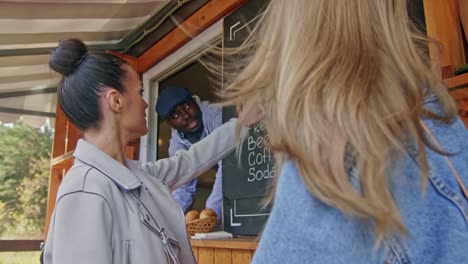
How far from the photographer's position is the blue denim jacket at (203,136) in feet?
6.87

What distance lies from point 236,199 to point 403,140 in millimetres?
1315

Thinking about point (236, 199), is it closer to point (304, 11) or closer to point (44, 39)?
point (304, 11)

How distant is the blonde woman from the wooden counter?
39.9 inches

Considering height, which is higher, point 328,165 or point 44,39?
point 44,39

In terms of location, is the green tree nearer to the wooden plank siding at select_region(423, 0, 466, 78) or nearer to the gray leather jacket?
the gray leather jacket

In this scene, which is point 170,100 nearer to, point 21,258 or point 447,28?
point 447,28

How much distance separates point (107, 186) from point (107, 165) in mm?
71

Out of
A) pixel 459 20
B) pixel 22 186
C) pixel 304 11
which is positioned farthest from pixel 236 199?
pixel 22 186

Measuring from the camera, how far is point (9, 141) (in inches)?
218

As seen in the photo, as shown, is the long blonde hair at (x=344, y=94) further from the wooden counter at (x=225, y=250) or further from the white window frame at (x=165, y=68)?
the white window frame at (x=165, y=68)

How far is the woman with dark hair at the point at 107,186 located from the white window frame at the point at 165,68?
921 mm

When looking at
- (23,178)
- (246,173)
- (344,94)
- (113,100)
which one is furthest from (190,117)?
(23,178)

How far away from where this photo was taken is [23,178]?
5.43 m

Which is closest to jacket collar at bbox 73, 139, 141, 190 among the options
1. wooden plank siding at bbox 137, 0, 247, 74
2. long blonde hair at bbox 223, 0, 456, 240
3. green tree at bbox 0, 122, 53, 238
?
long blonde hair at bbox 223, 0, 456, 240
